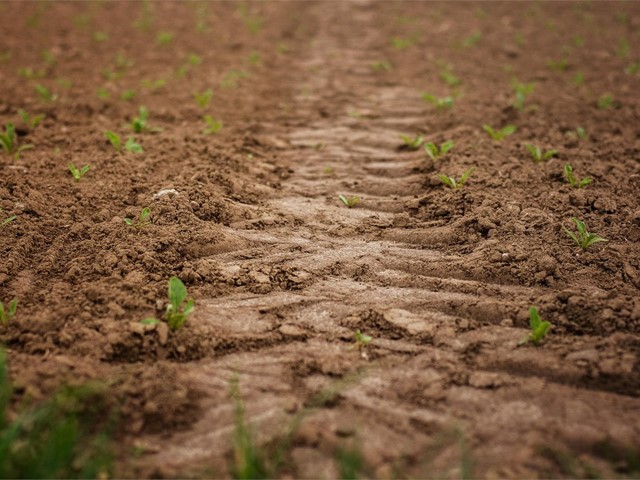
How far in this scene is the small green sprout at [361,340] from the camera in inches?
87.5

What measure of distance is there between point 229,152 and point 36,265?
5.97ft

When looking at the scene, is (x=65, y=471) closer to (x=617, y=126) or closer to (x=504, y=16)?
(x=617, y=126)

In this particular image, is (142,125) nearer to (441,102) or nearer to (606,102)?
(441,102)

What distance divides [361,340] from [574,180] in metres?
2.15

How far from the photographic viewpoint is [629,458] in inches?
65.9

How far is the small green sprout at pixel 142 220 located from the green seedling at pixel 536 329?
85.0 inches

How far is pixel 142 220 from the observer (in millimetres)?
2947

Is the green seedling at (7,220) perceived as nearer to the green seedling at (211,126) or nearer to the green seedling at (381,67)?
the green seedling at (211,126)

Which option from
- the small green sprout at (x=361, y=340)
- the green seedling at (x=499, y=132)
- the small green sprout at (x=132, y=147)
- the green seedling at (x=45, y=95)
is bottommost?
the small green sprout at (x=361, y=340)

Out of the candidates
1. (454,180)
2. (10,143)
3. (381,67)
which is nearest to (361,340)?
(454,180)

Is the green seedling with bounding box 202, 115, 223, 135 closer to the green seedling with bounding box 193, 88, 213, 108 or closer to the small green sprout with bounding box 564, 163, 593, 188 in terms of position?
the green seedling with bounding box 193, 88, 213, 108

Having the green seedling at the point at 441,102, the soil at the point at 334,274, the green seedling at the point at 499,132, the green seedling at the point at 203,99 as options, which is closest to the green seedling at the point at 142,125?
the soil at the point at 334,274

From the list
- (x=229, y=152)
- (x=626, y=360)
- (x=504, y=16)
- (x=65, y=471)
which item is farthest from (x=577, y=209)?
(x=504, y=16)

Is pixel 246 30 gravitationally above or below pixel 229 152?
above
